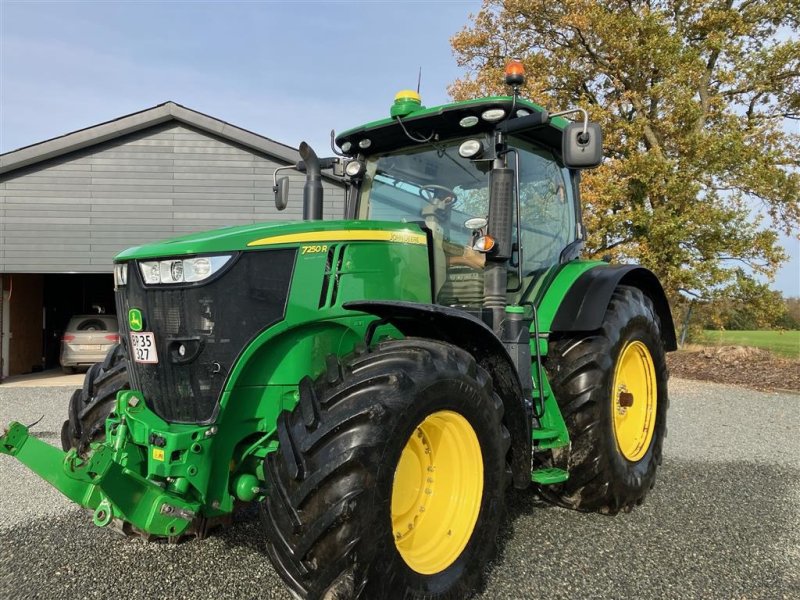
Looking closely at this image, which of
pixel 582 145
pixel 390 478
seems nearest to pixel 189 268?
pixel 390 478

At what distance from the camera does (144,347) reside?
2.70 m

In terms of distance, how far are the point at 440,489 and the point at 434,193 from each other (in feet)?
5.71

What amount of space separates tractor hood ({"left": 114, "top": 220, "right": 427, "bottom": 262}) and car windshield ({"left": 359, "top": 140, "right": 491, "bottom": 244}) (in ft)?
1.98

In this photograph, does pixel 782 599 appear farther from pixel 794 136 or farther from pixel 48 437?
pixel 794 136

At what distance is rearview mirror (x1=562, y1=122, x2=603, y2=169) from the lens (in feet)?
10.3

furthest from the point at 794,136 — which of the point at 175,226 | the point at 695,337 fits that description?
the point at 175,226

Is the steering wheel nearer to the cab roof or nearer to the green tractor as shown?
the green tractor

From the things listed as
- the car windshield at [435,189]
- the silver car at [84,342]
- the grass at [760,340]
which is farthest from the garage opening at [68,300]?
the grass at [760,340]

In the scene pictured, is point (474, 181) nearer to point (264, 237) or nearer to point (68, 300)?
point (264, 237)

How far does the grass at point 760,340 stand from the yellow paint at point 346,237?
13262mm

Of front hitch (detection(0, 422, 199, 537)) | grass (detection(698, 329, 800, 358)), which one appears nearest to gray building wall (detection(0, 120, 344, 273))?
front hitch (detection(0, 422, 199, 537))

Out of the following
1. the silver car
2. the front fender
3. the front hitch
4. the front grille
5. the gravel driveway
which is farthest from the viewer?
the silver car

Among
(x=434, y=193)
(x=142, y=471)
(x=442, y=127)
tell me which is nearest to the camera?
(x=142, y=471)

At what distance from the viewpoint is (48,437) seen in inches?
258
